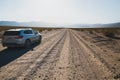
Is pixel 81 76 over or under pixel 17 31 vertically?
under

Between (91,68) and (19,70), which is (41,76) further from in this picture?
(91,68)

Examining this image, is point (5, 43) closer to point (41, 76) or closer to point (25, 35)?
point (25, 35)

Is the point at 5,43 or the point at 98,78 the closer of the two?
the point at 98,78

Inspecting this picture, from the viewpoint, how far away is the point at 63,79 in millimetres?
6738

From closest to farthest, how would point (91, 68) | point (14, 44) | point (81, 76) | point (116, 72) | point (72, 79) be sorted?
point (72, 79)
point (81, 76)
point (116, 72)
point (91, 68)
point (14, 44)

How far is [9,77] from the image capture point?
272 inches

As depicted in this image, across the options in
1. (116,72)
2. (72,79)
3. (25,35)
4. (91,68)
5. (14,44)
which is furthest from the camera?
(25,35)

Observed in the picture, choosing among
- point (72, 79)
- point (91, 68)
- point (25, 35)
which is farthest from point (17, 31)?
point (72, 79)

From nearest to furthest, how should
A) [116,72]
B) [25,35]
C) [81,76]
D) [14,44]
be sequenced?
[81,76]
[116,72]
[14,44]
[25,35]

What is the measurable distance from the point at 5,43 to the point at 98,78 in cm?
1026

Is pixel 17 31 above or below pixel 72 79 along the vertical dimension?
above

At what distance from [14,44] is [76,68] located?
310 inches

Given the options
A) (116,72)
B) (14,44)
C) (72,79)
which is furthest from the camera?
(14,44)

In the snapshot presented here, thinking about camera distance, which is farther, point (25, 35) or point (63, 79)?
point (25, 35)
